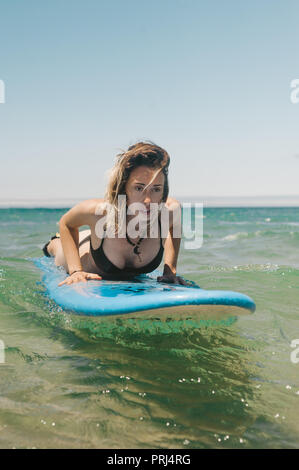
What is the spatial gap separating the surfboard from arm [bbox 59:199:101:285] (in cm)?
14

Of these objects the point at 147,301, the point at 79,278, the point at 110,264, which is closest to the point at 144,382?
the point at 147,301

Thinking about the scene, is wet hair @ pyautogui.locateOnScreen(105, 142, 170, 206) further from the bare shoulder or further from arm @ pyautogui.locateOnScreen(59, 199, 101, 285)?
the bare shoulder

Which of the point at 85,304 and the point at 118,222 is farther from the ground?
the point at 118,222

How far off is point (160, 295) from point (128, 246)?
1.03 m

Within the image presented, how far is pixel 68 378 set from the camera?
216 centimetres

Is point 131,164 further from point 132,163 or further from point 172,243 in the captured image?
point 172,243

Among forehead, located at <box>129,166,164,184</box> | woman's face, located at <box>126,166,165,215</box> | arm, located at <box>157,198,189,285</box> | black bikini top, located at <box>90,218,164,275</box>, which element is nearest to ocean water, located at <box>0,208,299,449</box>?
black bikini top, located at <box>90,218,164,275</box>

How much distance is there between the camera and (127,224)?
3.21 metres

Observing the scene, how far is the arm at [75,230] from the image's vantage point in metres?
3.24

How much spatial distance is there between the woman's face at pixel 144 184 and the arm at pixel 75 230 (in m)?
0.40

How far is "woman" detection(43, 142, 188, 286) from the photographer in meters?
2.98

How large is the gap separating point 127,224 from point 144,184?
1.37 ft

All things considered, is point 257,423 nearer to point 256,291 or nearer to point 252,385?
point 252,385
